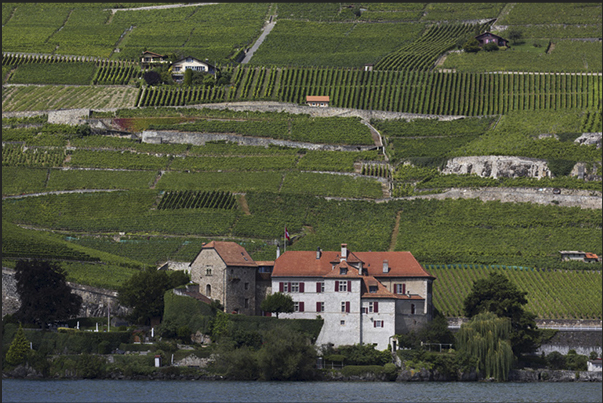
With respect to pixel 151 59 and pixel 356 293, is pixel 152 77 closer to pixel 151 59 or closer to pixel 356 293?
pixel 151 59

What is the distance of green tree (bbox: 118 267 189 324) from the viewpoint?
281 feet

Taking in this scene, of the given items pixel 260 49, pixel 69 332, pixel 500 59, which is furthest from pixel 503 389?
pixel 260 49

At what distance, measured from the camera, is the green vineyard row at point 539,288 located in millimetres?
92312

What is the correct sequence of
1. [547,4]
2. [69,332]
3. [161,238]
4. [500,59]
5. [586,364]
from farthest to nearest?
1. [547,4]
2. [500,59]
3. [161,238]
4. [586,364]
5. [69,332]

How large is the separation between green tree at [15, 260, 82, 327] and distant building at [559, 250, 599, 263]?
141ft

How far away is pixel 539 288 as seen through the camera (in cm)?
9619

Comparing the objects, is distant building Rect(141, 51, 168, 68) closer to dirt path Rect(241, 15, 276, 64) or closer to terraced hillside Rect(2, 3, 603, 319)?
terraced hillside Rect(2, 3, 603, 319)

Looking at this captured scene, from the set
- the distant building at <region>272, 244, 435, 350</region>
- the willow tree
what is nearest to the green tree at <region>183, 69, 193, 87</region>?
the distant building at <region>272, 244, 435, 350</region>

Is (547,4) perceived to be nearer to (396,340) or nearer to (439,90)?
(439,90)

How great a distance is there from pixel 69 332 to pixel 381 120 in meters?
68.5

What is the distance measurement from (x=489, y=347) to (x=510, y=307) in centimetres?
713

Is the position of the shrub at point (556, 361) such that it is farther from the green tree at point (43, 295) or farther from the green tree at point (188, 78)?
the green tree at point (188, 78)

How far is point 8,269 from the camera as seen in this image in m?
92.6

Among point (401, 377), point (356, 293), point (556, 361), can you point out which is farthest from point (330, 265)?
point (556, 361)
